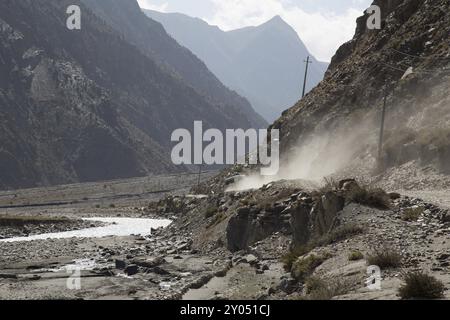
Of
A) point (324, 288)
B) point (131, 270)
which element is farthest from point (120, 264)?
point (324, 288)

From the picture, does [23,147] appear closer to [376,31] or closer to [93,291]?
[376,31]

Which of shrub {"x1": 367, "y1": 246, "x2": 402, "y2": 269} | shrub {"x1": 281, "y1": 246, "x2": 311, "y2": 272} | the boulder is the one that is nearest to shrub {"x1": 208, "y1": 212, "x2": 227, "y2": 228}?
the boulder

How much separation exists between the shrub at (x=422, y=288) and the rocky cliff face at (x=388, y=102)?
20.3 metres

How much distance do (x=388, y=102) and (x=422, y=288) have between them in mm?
34654

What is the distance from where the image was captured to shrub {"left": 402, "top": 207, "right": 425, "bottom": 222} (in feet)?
76.6

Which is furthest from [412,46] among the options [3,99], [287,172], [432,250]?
[3,99]

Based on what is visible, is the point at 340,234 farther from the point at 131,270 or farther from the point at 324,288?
the point at 131,270

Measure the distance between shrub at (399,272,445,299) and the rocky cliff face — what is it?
20.3 metres

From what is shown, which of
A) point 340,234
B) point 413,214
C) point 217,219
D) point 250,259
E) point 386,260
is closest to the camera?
point 386,260

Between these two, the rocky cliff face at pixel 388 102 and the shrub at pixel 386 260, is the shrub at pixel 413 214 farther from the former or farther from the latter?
the rocky cliff face at pixel 388 102

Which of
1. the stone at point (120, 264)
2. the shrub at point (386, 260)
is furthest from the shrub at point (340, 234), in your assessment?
the stone at point (120, 264)

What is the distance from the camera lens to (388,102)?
4744cm

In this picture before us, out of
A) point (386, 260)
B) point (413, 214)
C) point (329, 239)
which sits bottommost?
point (386, 260)

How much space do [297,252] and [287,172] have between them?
30638 mm
